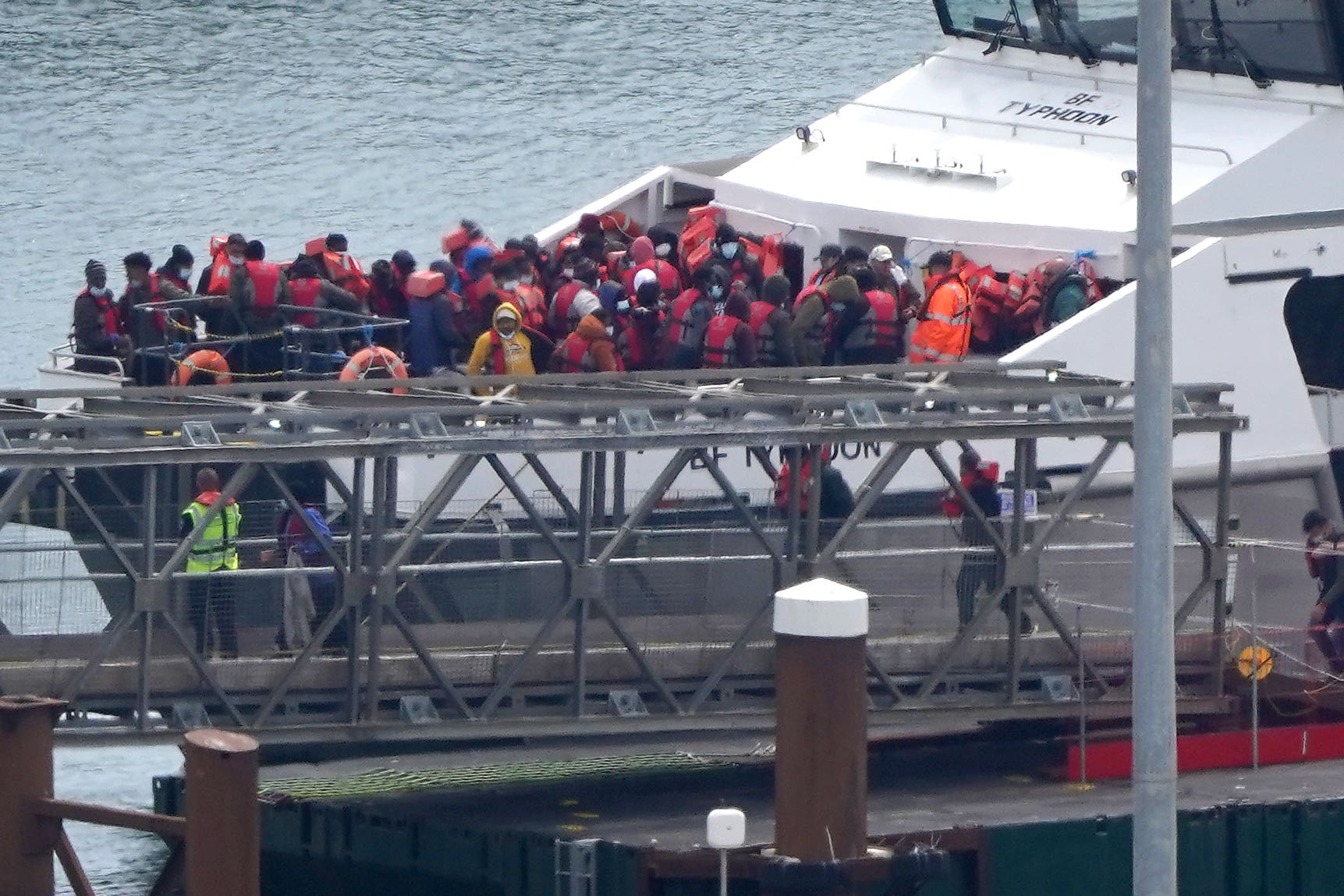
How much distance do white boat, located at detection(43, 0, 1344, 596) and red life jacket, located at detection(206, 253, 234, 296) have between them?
118 centimetres

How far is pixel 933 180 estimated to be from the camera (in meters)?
16.6

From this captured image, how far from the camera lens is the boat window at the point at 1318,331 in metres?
16.0

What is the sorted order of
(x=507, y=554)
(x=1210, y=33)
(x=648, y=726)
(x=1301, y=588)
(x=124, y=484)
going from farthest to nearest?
(x=1210, y=33) < (x=124, y=484) < (x=1301, y=588) < (x=507, y=554) < (x=648, y=726)

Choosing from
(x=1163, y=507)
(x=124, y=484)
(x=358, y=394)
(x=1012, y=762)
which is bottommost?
(x=1012, y=762)

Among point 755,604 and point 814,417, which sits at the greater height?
point 814,417

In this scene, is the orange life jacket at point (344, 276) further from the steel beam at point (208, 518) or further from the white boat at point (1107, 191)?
the steel beam at point (208, 518)

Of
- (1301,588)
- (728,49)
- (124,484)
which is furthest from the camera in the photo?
(728,49)

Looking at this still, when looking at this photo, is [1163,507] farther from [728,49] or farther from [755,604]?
[728,49]

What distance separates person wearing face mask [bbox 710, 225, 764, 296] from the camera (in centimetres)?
1547

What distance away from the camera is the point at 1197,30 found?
54.0 feet

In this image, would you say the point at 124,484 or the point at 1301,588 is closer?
the point at 1301,588

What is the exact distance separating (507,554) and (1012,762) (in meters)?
2.88

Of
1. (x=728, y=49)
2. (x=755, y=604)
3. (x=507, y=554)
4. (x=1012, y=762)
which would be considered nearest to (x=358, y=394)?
(x=507, y=554)

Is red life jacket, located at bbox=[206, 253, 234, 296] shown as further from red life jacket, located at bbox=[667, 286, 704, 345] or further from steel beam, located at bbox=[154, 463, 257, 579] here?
Answer: steel beam, located at bbox=[154, 463, 257, 579]
